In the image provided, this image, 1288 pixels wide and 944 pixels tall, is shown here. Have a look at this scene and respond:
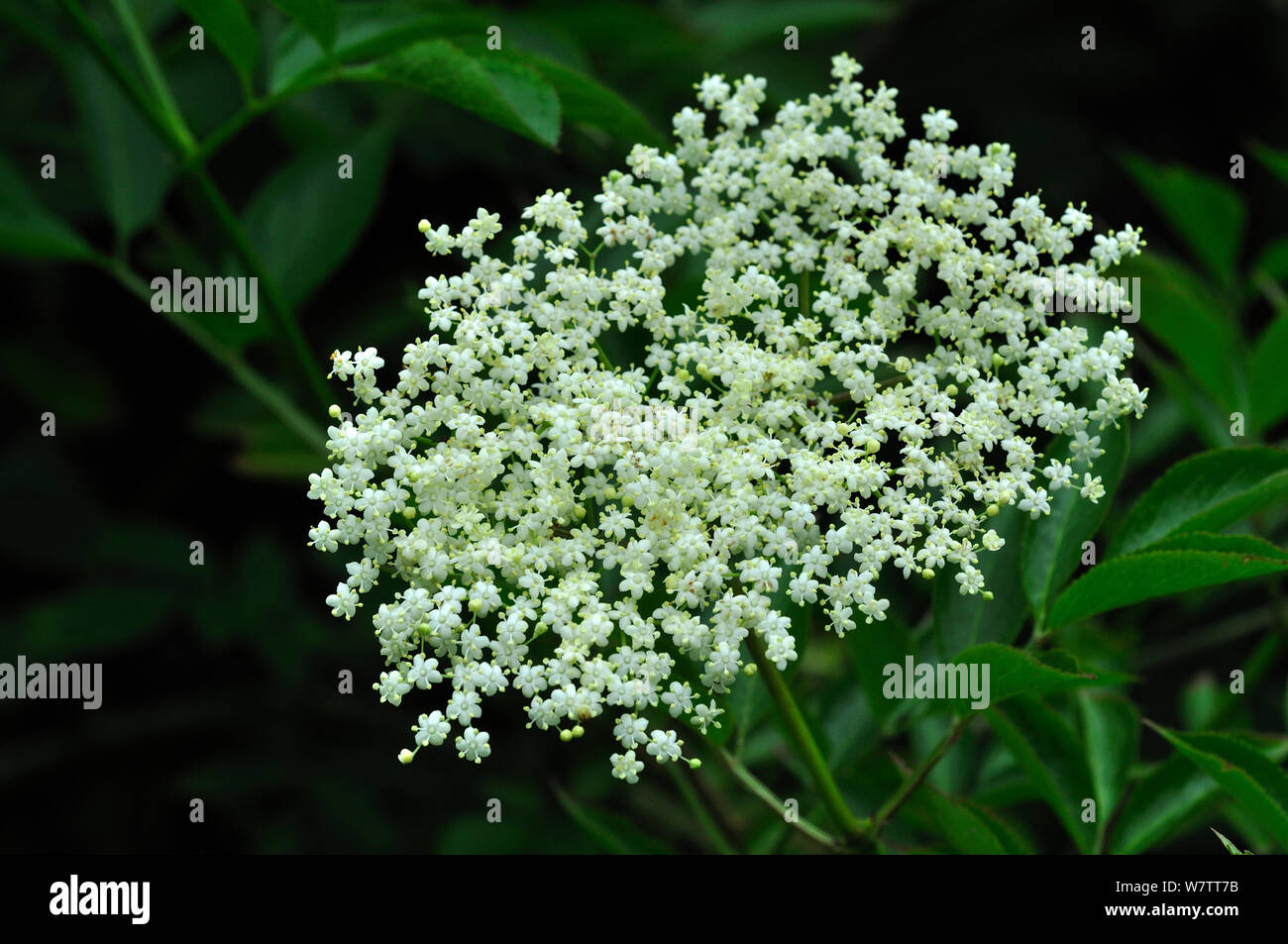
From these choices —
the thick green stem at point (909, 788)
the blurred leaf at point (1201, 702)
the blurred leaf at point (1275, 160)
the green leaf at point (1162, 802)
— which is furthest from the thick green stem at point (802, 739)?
the blurred leaf at point (1275, 160)

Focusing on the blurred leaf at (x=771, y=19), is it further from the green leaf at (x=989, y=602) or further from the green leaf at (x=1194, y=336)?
the green leaf at (x=989, y=602)

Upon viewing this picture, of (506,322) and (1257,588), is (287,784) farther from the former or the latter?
(1257,588)

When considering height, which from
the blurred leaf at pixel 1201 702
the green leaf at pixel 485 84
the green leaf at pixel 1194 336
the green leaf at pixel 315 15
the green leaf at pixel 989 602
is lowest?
the blurred leaf at pixel 1201 702

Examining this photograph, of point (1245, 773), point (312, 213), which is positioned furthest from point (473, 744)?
point (312, 213)

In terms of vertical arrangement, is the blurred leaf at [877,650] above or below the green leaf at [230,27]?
below

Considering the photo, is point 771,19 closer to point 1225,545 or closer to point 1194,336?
point 1194,336

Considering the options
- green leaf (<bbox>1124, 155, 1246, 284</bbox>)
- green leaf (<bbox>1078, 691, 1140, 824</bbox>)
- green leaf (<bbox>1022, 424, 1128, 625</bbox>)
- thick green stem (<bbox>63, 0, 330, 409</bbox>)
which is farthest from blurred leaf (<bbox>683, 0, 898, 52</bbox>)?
green leaf (<bbox>1078, 691, 1140, 824</bbox>)

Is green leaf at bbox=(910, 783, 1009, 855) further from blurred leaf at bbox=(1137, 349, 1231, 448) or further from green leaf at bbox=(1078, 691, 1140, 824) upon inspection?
blurred leaf at bbox=(1137, 349, 1231, 448)
